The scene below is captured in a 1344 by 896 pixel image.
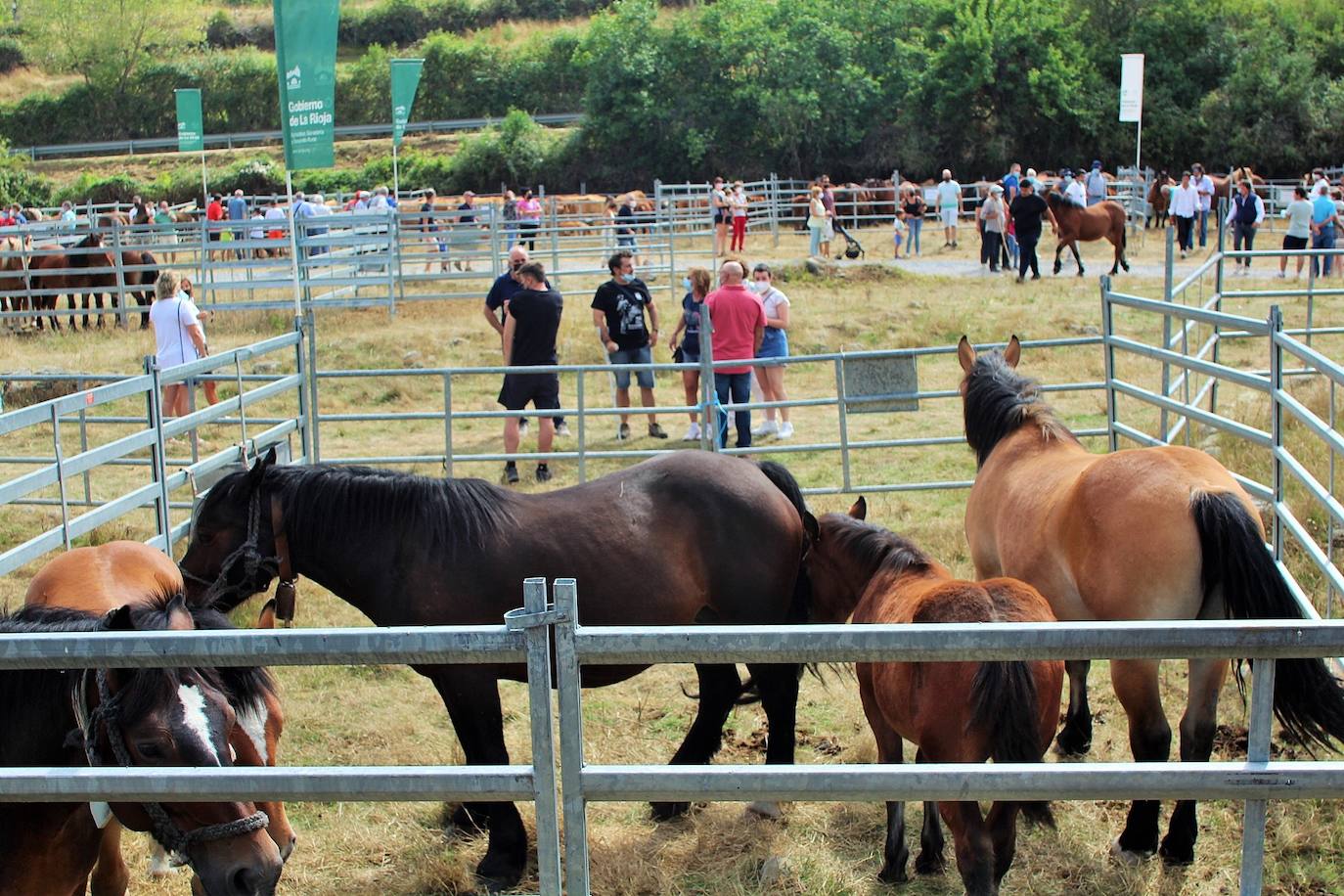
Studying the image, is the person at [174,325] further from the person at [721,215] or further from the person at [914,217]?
the person at [914,217]

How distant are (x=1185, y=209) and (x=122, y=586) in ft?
73.4

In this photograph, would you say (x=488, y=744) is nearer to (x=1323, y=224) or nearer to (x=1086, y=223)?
(x=1323, y=224)

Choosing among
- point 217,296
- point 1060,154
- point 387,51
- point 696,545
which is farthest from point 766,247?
point 387,51

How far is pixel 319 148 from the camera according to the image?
40.1ft

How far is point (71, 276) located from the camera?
18.6 metres

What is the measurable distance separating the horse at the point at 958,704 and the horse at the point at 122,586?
5.85 feet

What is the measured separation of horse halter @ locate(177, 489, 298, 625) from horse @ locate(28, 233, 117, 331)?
14605 millimetres

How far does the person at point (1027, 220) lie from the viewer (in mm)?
19156

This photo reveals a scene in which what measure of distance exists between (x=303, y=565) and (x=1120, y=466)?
312 centimetres

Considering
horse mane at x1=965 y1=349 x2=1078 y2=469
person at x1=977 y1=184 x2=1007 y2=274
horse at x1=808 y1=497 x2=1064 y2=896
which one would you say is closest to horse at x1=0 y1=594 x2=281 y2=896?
horse at x1=808 y1=497 x2=1064 y2=896

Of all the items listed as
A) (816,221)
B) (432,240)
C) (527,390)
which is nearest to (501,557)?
(527,390)

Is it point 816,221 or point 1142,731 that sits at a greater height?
point 816,221

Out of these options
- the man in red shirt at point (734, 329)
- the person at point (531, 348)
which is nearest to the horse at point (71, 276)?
the person at point (531, 348)

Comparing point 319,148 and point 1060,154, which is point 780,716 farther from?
point 1060,154
